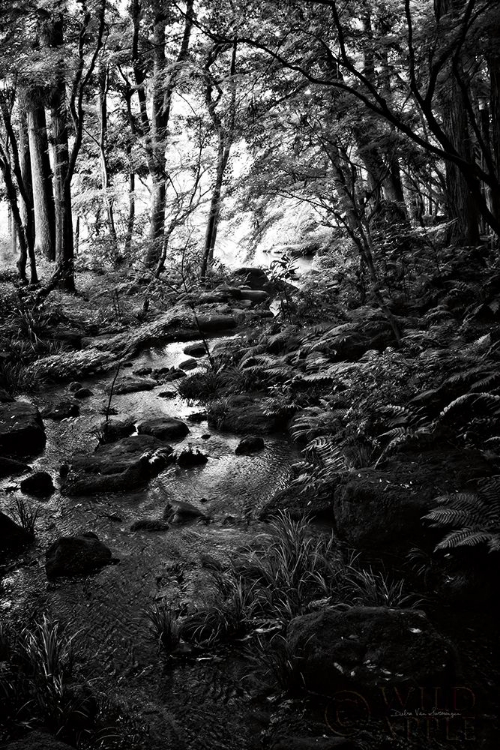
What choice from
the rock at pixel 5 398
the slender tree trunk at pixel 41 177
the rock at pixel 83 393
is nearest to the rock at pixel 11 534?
the rock at pixel 5 398

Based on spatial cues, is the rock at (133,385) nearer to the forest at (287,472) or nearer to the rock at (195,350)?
the forest at (287,472)

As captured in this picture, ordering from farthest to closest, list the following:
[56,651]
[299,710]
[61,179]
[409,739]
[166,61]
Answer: [61,179], [166,61], [56,651], [299,710], [409,739]

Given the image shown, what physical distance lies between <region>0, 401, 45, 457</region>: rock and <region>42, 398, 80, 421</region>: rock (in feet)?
2.44

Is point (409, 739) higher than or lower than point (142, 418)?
lower

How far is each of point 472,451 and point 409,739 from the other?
257 centimetres

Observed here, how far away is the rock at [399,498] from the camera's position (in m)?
4.28

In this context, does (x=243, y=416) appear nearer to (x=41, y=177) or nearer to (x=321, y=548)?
(x=321, y=548)

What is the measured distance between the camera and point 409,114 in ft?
29.5

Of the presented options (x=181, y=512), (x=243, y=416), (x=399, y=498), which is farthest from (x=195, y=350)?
(x=399, y=498)

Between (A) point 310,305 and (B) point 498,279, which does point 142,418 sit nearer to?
(A) point 310,305

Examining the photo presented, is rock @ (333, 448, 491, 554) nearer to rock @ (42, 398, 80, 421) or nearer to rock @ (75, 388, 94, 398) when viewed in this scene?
rock @ (42, 398, 80, 421)

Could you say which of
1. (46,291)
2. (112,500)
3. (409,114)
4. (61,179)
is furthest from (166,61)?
(112,500)

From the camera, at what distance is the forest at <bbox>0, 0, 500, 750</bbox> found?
305 cm

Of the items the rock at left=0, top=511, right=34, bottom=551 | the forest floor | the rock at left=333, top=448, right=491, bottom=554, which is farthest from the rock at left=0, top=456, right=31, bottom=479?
the rock at left=333, top=448, right=491, bottom=554
